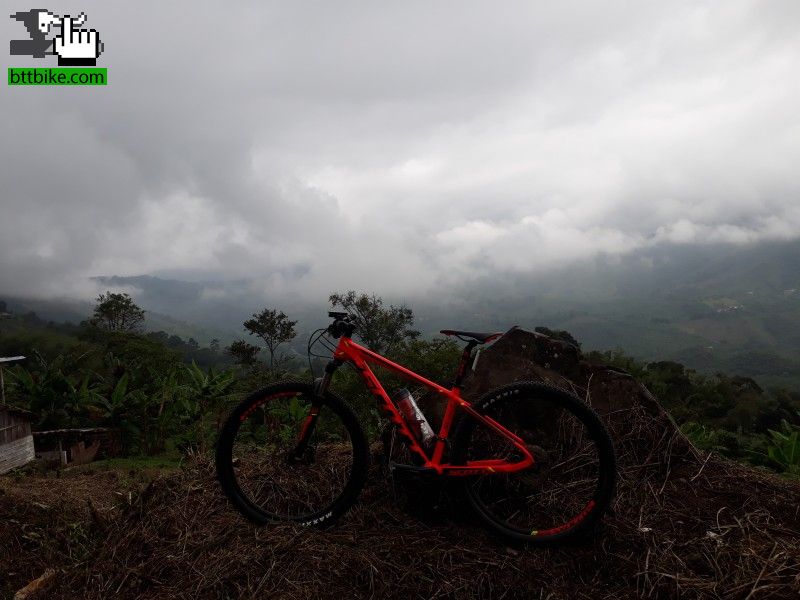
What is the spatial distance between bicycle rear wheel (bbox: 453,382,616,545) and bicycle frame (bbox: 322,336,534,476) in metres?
0.08

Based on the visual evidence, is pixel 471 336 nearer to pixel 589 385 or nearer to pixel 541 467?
pixel 541 467

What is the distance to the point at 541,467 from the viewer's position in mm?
3453

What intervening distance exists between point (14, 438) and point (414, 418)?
56.1ft

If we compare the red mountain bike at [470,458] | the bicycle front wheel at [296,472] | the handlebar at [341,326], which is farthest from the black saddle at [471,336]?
the bicycle front wheel at [296,472]

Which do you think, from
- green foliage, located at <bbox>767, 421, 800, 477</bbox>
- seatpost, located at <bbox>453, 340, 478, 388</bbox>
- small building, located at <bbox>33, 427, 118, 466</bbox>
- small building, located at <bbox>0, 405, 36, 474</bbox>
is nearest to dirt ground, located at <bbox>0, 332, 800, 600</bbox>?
seatpost, located at <bbox>453, 340, 478, 388</bbox>

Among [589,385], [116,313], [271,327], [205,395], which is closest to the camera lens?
[589,385]

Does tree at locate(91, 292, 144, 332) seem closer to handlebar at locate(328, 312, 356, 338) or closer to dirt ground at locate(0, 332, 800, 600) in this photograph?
dirt ground at locate(0, 332, 800, 600)

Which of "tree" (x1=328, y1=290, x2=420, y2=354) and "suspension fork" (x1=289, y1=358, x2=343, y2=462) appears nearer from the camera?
"suspension fork" (x1=289, y1=358, x2=343, y2=462)

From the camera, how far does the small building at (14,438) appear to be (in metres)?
14.5

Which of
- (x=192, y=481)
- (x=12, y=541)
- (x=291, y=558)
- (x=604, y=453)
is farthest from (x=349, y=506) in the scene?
(x=12, y=541)

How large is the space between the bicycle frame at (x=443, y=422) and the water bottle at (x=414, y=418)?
4 centimetres

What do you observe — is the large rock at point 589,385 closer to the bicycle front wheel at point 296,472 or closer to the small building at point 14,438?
the bicycle front wheel at point 296,472

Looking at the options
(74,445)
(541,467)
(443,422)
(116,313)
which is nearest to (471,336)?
(443,422)

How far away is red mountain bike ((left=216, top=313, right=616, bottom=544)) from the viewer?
10.5 feet
